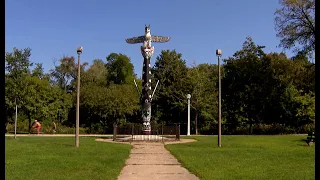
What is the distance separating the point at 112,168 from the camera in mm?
10805

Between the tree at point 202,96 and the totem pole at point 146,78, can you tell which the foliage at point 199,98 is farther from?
the totem pole at point 146,78

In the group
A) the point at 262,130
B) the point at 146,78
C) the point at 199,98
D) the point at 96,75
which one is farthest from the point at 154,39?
the point at 96,75

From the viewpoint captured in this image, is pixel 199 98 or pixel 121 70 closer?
pixel 199 98

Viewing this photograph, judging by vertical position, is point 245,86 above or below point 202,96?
above

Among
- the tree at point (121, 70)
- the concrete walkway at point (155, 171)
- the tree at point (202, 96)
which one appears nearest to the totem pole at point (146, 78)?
the tree at point (202, 96)

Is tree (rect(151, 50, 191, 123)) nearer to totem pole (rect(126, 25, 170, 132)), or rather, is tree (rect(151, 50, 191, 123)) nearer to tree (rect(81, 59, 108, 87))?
tree (rect(81, 59, 108, 87))

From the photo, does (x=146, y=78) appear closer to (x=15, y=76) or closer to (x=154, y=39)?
(x=154, y=39)

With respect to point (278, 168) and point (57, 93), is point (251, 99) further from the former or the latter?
point (278, 168)

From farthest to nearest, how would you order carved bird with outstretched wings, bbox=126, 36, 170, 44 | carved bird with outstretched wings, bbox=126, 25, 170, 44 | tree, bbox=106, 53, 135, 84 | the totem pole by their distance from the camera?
tree, bbox=106, 53, 135, 84 < carved bird with outstretched wings, bbox=126, 36, 170, 44 < carved bird with outstretched wings, bbox=126, 25, 170, 44 < the totem pole

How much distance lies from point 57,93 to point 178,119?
50.7ft

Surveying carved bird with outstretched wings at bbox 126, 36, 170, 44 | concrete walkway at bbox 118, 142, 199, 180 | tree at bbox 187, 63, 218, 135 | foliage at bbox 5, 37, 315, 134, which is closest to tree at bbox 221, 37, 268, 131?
foliage at bbox 5, 37, 315, 134

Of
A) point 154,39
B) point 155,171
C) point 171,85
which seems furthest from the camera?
point 171,85

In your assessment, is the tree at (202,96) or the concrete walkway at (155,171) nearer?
the concrete walkway at (155,171)

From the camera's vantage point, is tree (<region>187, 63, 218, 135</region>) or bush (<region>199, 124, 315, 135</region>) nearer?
bush (<region>199, 124, 315, 135</region>)
